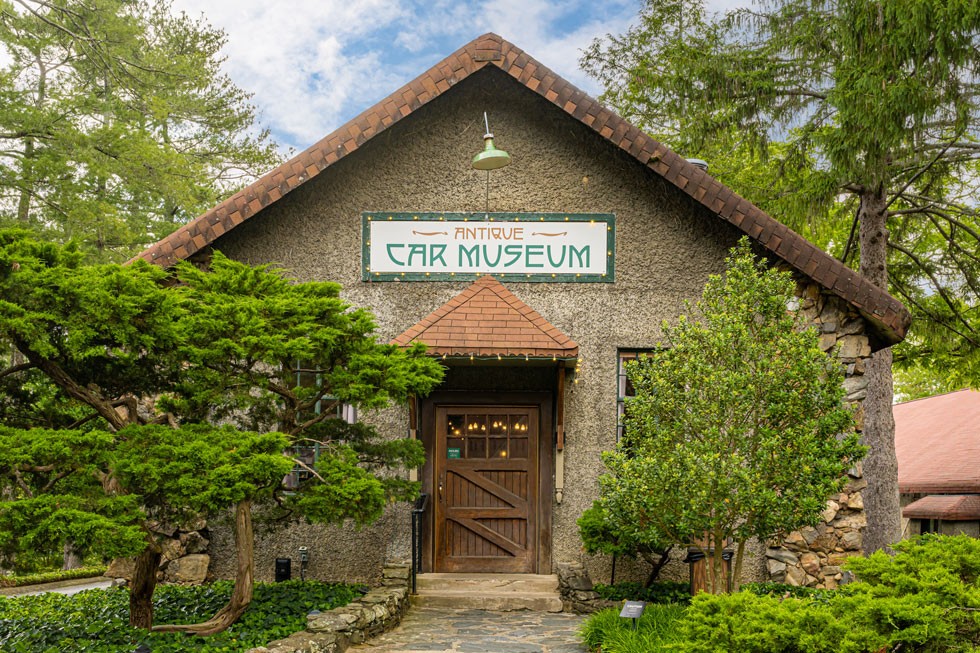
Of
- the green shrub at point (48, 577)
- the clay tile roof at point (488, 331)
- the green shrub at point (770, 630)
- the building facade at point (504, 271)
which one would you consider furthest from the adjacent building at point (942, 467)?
the green shrub at point (48, 577)

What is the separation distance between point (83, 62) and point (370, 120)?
1044cm

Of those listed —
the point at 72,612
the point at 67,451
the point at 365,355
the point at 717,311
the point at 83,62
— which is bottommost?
the point at 72,612

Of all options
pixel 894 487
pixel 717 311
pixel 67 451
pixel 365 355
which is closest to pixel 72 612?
pixel 67 451

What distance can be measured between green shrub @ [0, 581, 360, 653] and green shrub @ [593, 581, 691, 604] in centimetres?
269

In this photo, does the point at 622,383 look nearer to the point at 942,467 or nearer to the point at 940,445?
the point at 942,467

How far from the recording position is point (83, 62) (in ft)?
56.8

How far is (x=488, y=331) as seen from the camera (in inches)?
370

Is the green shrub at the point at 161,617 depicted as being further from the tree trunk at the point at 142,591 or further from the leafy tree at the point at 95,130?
the leafy tree at the point at 95,130

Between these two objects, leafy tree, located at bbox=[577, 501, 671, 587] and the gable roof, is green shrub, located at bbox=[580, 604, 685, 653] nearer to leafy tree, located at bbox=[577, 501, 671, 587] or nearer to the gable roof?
leafy tree, located at bbox=[577, 501, 671, 587]

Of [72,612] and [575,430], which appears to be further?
[575,430]

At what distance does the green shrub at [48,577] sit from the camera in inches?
555

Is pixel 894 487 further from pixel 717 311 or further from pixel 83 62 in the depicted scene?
pixel 83 62

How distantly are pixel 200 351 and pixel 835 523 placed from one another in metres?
7.08

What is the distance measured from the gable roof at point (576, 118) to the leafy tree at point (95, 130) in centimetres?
426
